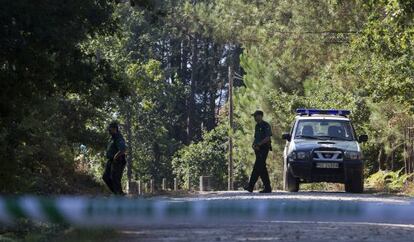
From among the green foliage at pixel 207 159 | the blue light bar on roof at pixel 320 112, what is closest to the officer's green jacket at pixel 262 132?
the blue light bar on roof at pixel 320 112

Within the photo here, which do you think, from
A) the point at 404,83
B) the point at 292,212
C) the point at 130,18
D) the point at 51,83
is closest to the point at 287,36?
the point at 404,83

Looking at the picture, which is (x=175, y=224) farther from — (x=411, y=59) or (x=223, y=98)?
(x=223, y=98)

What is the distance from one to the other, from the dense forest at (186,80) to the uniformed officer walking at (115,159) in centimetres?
86

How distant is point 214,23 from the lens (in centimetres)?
4809

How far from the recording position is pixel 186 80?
3216 inches

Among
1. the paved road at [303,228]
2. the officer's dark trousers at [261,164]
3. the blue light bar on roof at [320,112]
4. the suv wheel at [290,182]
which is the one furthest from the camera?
the blue light bar on roof at [320,112]

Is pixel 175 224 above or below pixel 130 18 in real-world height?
below

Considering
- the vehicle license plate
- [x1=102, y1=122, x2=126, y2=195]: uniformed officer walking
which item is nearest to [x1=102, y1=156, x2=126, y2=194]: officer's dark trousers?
[x1=102, y1=122, x2=126, y2=195]: uniformed officer walking

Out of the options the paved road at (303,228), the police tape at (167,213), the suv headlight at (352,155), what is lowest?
the paved road at (303,228)

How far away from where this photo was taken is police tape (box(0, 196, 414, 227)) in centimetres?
1173

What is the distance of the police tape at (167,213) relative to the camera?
462 inches

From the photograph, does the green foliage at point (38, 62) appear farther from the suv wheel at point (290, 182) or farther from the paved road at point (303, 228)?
the suv wheel at point (290, 182)

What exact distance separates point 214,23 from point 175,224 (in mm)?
35647

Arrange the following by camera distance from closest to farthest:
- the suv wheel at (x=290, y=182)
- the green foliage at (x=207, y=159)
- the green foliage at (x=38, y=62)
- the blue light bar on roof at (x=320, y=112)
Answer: the green foliage at (x=38, y=62), the suv wheel at (x=290, y=182), the blue light bar on roof at (x=320, y=112), the green foliage at (x=207, y=159)
